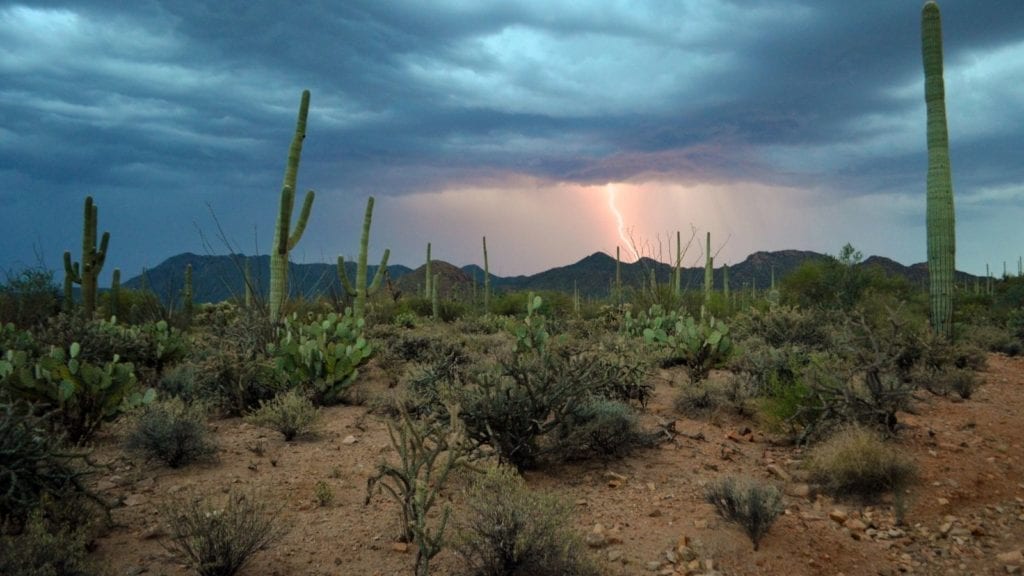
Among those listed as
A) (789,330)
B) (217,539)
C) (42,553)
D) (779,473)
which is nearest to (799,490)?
(779,473)

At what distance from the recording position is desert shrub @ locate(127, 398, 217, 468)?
6586 mm

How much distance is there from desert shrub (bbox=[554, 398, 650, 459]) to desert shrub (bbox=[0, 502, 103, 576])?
12.6 feet

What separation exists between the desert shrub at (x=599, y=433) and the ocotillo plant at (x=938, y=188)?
11152mm

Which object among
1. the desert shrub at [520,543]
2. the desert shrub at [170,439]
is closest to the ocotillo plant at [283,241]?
the desert shrub at [170,439]

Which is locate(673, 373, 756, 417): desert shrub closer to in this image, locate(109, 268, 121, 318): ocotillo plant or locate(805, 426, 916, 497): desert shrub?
locate(805, 426, 916, 497): desert shrub

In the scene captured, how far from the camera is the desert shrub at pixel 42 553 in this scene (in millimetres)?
3889

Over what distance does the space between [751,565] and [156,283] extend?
104933mm

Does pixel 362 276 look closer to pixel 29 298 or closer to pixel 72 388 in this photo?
pixel 29 298

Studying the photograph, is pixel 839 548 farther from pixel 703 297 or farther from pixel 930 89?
pixel 703 297

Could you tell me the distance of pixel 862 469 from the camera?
608cm

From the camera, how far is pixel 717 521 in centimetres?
A: 539

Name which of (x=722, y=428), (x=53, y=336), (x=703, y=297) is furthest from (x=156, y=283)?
(x=722, y=428)

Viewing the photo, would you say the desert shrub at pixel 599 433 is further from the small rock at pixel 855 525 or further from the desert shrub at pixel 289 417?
the desert shrub at pixel 289 417

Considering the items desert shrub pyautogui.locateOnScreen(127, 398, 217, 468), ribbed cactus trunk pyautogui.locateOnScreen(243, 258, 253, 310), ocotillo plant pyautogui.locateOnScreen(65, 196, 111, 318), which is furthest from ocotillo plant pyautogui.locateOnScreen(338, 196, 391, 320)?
desert shrub pyautogui.locateOnScreen(127, 398, 217, 468)
